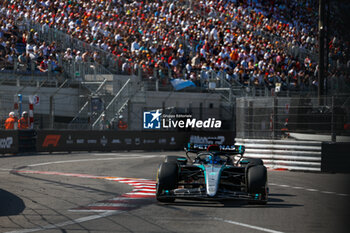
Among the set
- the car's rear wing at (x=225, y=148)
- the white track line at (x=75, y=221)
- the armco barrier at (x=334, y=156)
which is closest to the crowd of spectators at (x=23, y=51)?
the armco barrier at (x=334, y=156)

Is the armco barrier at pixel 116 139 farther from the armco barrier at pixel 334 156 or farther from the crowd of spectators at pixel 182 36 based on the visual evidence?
the armco barrier at pixel 334 156

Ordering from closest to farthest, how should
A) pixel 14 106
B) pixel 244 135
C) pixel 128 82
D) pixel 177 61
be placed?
pixel 244 135 → pixel 14 106 → pixel 128 82 → pixel 177 61

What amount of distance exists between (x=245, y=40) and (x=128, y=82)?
9.24 metres

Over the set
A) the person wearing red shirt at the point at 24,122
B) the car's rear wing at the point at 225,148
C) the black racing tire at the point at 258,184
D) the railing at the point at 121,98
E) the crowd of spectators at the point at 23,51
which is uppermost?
the crowd of spectators at the point at 23,51

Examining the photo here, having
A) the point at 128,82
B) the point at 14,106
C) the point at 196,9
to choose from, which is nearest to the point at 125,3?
the point at 196,9

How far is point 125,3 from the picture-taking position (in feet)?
118

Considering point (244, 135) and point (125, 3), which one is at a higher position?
point (125, 3)

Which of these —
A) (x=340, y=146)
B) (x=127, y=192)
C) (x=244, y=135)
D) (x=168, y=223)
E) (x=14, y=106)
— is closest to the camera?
(x=168, y=223)

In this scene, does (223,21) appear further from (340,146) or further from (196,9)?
(340,146)

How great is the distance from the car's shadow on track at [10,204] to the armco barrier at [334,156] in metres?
9.64

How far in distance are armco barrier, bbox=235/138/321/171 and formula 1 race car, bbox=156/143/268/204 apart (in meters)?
6.87

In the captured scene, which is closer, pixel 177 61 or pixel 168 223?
pixel 168 223

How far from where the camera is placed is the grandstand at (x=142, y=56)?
85.0 feet

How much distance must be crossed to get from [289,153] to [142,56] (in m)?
16.1
